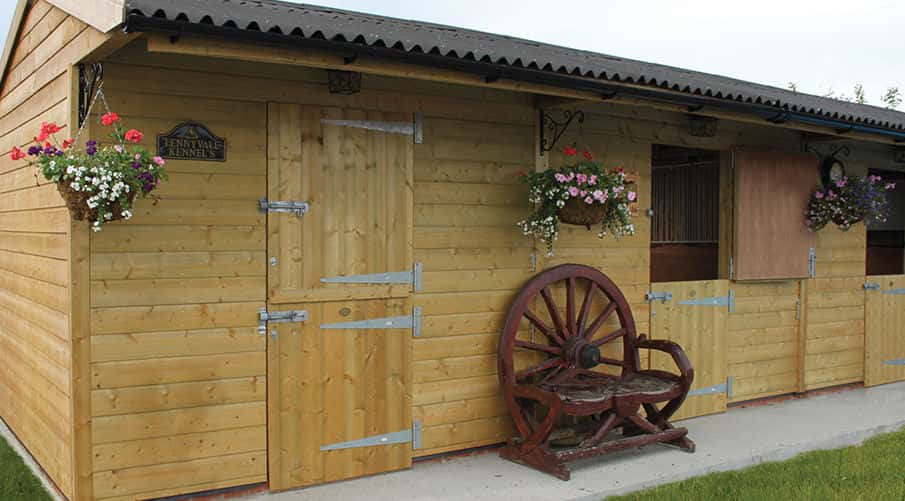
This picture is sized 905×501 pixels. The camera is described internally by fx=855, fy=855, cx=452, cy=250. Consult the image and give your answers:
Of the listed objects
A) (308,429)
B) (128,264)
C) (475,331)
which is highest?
(128,264)

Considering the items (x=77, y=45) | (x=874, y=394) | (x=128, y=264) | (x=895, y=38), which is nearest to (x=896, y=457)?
(x=874, y=394)

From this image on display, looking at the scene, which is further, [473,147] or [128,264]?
[473,147]

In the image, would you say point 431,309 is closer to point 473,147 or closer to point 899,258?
point 473,147

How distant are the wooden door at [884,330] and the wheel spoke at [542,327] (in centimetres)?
354

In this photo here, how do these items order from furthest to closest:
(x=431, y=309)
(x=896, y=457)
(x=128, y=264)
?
(x=896, y=457)
(x=431, y=309)
(x=128, y=264)

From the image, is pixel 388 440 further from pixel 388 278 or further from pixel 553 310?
pixel 553 310

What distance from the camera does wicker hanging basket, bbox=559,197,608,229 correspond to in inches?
188

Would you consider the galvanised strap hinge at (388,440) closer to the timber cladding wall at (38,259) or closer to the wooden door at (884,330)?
the timber cladding wall at (38,259)

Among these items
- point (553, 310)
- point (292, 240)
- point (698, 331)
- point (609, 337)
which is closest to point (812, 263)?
point (698, 331)

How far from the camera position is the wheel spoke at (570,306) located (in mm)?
5152

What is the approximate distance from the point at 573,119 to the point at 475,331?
1.46 meters

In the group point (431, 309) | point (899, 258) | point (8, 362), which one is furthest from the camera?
point (899, 258)

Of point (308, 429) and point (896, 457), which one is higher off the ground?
point (308, 429)

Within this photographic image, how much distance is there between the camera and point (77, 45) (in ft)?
12.7
